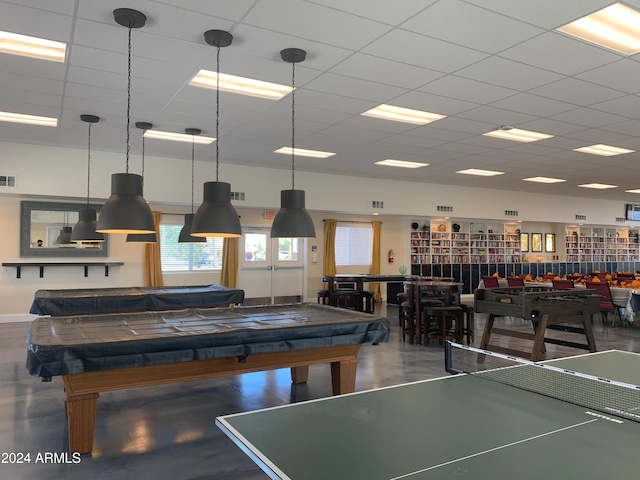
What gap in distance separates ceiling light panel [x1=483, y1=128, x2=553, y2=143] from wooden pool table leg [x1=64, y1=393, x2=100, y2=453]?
592 centimetres

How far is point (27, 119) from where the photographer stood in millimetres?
6230

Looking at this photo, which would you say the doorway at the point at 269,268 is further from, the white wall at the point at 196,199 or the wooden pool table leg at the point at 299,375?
the wooden pool table leg at the point at 299,375

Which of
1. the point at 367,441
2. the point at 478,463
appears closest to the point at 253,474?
the point at 367,441

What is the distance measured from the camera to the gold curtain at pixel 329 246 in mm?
12156

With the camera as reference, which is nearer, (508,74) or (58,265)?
(508,74)

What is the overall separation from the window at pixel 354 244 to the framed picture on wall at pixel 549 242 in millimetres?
6227

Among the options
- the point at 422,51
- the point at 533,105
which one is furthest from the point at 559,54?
the point at 533,105

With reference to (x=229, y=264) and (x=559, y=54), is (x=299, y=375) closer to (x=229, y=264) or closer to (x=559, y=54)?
(x=559, y=54)

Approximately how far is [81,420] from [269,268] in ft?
28.0

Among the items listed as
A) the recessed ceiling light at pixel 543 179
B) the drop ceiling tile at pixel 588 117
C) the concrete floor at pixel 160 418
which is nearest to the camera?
the concrete floor at pixel 160 418

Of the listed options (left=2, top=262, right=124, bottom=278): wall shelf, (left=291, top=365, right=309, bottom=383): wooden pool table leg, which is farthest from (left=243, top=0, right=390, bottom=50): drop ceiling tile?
(left=2, top=262, right=124, bottom=278): wall shelf

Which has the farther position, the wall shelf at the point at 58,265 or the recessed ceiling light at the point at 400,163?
the recessed ceiling light at the point at 400,163

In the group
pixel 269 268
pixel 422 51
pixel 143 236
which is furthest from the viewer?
pixel 269 268

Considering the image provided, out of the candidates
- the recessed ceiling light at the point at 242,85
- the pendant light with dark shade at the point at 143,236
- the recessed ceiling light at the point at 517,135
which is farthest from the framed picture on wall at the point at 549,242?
the pendant light with dark shade at the point at 143,236
